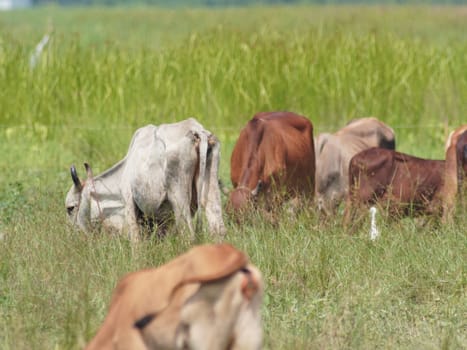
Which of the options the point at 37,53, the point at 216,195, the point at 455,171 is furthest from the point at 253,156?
the point at 37,53

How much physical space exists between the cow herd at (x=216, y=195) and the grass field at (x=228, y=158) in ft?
0.88

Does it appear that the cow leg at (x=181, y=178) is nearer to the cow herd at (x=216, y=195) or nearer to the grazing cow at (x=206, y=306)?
the cow herd at (x=216, y=195)

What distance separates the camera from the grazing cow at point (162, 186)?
23.8 ft

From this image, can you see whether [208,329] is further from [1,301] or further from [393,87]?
[393,87]

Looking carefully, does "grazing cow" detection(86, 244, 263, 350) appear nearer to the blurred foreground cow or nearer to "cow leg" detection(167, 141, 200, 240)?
"cow leg" detection(167, 141, 200, 240)

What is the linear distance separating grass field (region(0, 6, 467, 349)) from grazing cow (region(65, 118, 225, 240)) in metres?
0.22

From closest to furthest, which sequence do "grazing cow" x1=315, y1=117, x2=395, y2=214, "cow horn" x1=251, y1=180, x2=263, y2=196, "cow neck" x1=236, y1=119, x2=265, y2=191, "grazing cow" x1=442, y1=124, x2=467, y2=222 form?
1. "grazing cow" x1=442, y1=124, x2=467, y2=222
2. "cow horn" x1=251, y1=180, x2=263, y2=196
3. "cow neck" x1=236, y1=119, x2=265, y2=191
4. "grazing cow" x1=315, y1=117, x2=395, y2=214

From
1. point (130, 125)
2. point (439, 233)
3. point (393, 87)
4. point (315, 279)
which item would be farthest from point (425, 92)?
point (315, 279)

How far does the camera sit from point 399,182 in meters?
8.25

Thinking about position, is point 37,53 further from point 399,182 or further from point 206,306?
point 206,306

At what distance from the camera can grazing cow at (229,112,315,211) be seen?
28.6 ft

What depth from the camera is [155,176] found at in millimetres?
7223

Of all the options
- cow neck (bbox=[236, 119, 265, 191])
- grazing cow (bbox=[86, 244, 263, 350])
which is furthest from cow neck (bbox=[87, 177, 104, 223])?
grazing cow (bbox=[86, 244, 263, 350])

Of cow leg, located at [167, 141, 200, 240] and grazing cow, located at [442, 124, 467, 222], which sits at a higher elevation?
cow leg, located at [167, 141, 200, 240]
